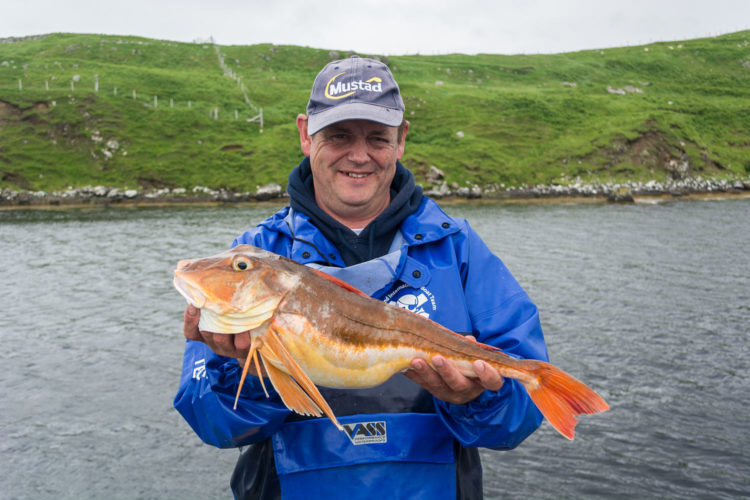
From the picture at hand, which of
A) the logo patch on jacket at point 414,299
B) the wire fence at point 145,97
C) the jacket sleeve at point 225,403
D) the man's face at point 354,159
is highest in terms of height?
the wire fence at point 145,97

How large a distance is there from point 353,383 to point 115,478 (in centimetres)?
736

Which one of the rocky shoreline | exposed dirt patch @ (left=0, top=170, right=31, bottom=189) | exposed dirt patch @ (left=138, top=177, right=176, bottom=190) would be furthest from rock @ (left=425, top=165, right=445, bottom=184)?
exposed dirt patch @ (left=0, top=170, right=31, bottom=189)

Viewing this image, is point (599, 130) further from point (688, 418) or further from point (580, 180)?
point (688, 418)

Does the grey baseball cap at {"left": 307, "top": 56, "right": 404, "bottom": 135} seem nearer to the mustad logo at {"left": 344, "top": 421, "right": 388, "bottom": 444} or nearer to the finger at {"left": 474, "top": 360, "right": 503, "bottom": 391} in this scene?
the finger at {"left": 474, "top": 360, "right": 503, "bottom": 391}

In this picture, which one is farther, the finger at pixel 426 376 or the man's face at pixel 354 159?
the man's face at pixel 354 159

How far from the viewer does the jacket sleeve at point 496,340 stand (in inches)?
138

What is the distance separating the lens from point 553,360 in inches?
507

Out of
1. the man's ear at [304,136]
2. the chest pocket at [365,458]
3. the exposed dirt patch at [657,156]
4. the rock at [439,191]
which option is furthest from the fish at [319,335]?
the exposed dirt patch at [657,156]

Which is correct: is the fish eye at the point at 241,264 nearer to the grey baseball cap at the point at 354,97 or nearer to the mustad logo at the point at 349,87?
the grey baseball cap at the point at 354,97

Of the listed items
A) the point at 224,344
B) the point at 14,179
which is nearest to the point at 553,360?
the point at 224,344

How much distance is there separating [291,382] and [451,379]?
944mm

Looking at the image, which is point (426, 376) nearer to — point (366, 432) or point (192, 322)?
point (366, 432)

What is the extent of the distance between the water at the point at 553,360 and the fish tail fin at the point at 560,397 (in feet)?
18.9

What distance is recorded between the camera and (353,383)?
327cm
